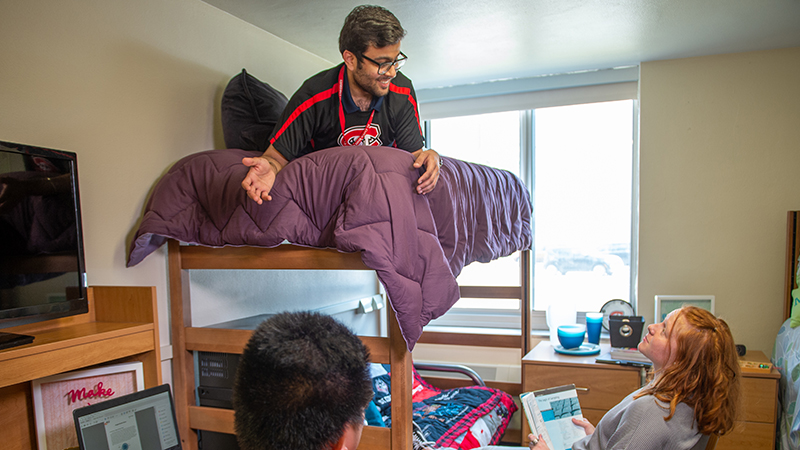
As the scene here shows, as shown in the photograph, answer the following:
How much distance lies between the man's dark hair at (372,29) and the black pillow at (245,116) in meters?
0.55

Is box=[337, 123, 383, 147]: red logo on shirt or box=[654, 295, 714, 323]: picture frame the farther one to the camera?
box=[654, 295, 714, 323]: picture frame

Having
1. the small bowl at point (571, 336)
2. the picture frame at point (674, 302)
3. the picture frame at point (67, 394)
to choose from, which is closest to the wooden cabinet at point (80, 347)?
the picture frame at point (67, 394)

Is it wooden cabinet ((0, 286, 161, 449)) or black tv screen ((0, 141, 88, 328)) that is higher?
black tv screen ((0, 141, 88, 328))

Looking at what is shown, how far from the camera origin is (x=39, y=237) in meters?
1.23

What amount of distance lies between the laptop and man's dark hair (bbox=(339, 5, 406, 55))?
1108mm

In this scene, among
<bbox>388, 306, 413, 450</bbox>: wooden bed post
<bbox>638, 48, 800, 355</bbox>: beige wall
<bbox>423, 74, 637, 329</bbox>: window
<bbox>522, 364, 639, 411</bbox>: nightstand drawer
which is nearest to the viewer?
<bbox>388, 306, 413, 450</bbox>: wooden bed post

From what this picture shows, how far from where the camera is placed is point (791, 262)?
2.55m

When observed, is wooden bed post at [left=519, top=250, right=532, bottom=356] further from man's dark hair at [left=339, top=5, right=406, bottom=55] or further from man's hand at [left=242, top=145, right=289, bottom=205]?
man's hand at [left=242, top=145, right=289, bottom=205]

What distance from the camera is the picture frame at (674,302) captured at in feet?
8.82

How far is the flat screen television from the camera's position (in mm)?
1164

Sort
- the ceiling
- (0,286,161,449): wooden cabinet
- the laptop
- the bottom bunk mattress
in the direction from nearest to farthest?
(0,286,161,449): wooden cabinet < the laptop < the ceiling < the bottom bunk mattress

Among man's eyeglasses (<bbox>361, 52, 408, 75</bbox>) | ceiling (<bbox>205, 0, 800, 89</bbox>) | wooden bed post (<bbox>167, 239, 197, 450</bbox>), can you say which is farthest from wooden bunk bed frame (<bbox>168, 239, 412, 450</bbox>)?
ceiling (<bbox>205, 0, 800, 89</bbox>)

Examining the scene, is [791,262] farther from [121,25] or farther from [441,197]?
[121,25]

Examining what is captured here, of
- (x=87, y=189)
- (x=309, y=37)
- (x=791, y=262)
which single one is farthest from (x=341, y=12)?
(x=791, y=262)
